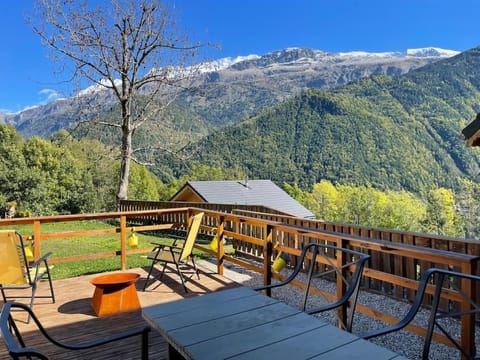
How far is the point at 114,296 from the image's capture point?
3727 millimetres

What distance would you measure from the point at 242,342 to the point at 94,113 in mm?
12945

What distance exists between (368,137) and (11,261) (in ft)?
169

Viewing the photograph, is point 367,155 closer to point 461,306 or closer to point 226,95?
point 226,95

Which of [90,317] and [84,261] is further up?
[90,317]

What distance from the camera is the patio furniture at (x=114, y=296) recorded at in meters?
3.67

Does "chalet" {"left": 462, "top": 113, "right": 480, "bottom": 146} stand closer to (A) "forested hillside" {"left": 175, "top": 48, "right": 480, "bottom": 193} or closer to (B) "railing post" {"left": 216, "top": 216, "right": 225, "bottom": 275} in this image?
(B) "railing post" {"left": 216, "top": 216, "right": 225, "bottom": 275}

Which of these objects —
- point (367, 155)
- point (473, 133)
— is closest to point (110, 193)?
point (473, 133)

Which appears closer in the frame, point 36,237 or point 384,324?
point 384,324

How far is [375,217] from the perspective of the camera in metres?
35.6

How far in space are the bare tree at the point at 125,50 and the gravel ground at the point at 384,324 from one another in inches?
351

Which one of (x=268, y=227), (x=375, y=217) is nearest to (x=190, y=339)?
(x=268, y=227)

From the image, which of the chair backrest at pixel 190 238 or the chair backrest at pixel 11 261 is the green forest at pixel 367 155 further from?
the chair backrest at pixel 11 261

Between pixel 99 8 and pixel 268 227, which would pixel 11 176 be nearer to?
pixel 99 8

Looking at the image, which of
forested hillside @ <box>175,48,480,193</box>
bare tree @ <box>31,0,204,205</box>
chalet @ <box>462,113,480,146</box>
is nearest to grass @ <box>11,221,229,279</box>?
chalet @ <box>462,113,480,146</box>
